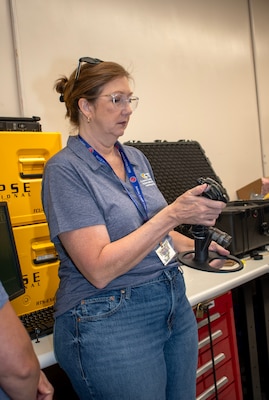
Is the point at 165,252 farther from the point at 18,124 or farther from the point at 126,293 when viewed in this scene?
the point at 18,124

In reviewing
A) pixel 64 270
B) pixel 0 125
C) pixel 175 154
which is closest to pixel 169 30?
pixel 175 154

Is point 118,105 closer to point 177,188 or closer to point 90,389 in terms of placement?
point 90,389

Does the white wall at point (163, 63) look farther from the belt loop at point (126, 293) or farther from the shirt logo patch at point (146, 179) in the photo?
the belt loop at point (126, 293)

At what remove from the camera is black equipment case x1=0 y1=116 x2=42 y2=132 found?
127 cm

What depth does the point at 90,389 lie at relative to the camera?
87cm

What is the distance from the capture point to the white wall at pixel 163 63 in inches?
71.8

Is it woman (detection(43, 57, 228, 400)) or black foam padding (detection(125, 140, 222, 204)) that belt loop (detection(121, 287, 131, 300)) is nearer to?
woman (detection(43, 57, 228, 400))

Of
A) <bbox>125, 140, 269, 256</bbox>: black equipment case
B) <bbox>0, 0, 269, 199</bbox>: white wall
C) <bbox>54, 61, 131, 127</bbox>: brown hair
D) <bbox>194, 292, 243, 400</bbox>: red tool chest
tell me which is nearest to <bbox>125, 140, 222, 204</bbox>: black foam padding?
<bbox>125, 140, 269, 256</bbox>: black equipment case

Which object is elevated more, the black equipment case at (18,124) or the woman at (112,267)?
the black equipment case at (18,124)

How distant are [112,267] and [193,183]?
1344 millimetres

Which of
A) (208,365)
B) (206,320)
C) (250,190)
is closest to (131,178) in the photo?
(206,320)

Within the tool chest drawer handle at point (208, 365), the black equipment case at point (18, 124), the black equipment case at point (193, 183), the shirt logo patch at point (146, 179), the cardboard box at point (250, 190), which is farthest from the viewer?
the cardboard box at point (250, 190)

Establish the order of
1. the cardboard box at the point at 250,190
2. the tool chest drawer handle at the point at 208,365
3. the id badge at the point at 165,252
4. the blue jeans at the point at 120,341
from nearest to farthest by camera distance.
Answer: the blue jeans at the point at 120,341 < the id badge at the point at 165,252 < the tool chest drawer handle at the point at 208,365 < the cardboard box at the point at 250,190

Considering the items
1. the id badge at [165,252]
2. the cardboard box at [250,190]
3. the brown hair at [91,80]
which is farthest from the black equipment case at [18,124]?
the cardboard box at [250,190]
